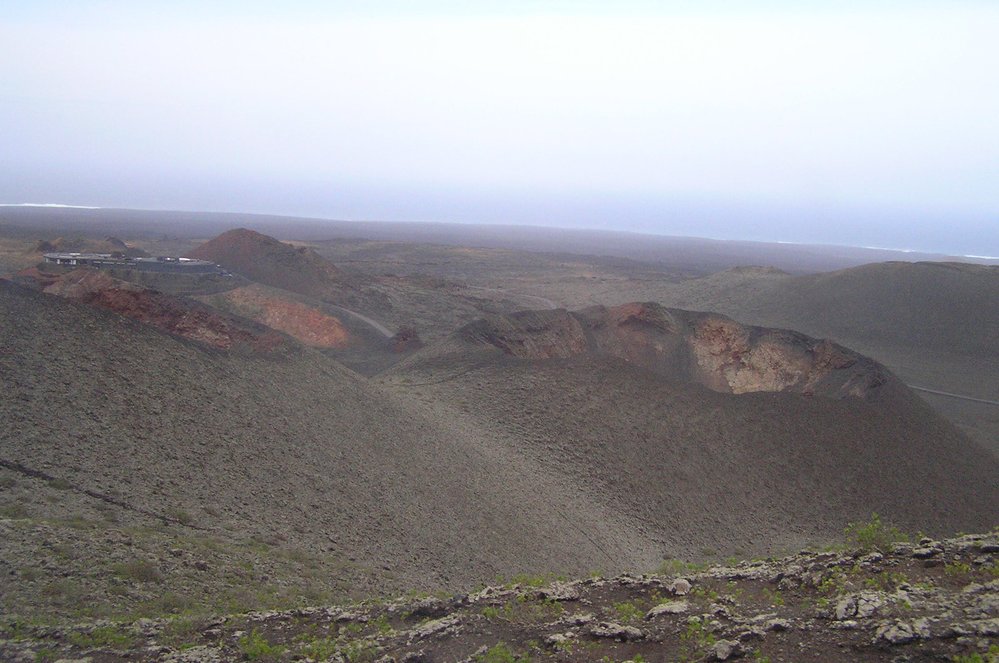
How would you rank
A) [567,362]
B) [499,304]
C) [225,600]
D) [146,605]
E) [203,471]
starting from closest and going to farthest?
[146,605] → [225,600] → [203,471] → [567,362] → [499,304]

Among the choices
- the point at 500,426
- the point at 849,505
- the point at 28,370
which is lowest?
the point at 849,505

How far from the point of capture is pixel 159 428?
1520 cm

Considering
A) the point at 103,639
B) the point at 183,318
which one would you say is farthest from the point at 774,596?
the point at 183,318

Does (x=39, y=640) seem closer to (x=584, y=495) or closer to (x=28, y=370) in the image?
(x=28, y=370)

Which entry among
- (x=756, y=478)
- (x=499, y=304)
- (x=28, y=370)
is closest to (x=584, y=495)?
(x=756, y=478)

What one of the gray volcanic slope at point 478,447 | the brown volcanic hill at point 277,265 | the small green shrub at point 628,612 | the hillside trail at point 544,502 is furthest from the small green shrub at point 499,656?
the brown volcanic hill at point 277,265

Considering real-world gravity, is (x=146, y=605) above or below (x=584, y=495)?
above

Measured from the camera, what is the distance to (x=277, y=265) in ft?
195

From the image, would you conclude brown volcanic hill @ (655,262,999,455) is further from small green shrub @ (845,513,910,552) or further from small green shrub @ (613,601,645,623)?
small green shrub @ (613,601,645,623)

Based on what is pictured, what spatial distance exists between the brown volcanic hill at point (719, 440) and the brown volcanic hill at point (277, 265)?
104 ft

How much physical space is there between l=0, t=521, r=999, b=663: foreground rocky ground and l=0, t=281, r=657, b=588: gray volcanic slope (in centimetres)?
442

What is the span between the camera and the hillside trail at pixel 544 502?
645 inches

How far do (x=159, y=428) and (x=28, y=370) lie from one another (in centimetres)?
286

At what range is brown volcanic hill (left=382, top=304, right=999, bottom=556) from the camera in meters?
20.4
